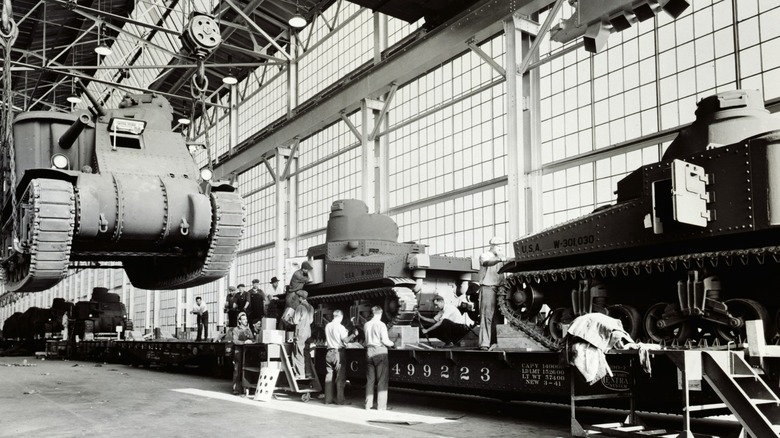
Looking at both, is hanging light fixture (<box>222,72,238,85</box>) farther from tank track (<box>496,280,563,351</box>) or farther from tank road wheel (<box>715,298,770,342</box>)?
tank road wheel (<box>715,298,770,342</box>)

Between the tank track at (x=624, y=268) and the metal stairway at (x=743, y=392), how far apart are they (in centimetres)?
227

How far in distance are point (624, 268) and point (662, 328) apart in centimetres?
86

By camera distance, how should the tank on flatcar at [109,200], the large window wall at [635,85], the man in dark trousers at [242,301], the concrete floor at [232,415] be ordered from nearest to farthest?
1. the concrete floor at [232,415]
2. the tank on flatcar at [109,200]
3. the large window wall at [635,85]
4. the man in dark trousers at [242,301]

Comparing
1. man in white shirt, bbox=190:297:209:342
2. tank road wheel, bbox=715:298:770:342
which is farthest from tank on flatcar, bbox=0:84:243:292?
man in white shirt, bbox=190:297:209:342

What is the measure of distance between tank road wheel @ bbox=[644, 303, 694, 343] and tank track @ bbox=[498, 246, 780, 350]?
0.49m

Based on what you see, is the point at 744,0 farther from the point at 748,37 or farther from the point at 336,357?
the point at 336,357

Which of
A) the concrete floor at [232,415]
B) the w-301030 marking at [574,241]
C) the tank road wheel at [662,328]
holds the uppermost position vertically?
the w-301030 marking at [574,241]

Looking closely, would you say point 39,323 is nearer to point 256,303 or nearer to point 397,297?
point 256,303

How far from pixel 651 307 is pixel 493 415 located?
107 inches

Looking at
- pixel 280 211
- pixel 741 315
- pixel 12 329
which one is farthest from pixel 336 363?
pixel 12 329

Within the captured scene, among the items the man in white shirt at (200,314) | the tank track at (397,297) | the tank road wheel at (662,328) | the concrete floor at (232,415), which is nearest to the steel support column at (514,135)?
the tank track at (397,297)

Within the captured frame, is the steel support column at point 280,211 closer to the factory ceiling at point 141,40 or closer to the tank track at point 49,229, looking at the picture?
the factory ceiling at point 141,40

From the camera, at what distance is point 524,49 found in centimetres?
1812

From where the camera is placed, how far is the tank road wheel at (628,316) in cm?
998
